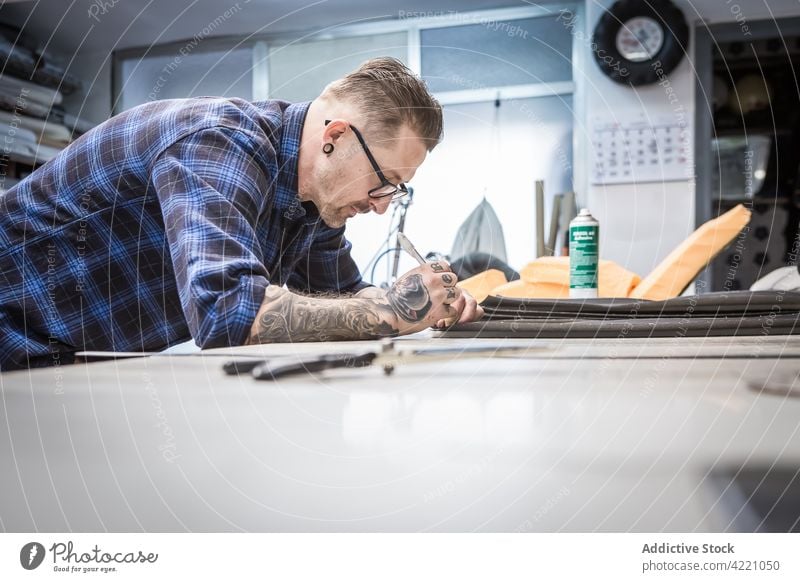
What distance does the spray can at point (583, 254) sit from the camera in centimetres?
75

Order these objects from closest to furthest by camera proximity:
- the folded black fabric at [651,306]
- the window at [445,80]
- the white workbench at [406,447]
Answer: the white workbench at [406,447] < the folded black fabric at [651,306] < the window at [445,80]

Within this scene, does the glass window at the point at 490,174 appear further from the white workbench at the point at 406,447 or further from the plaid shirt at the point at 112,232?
the white workbench at the point at 406,447

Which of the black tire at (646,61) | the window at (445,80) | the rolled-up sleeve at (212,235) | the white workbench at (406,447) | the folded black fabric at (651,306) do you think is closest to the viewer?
the white workbench at (406,447)

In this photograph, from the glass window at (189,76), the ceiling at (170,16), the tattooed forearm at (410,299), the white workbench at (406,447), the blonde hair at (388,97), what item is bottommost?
the white workbench at (406,447)

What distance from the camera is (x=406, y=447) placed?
1.36 feet

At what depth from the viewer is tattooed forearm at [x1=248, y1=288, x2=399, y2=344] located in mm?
565

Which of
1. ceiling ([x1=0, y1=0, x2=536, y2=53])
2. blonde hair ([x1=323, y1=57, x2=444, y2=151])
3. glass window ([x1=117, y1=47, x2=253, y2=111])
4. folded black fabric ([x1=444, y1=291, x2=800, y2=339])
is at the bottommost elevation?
folded black fabric ([x1=444, y1=291, x2=800, y2=339])

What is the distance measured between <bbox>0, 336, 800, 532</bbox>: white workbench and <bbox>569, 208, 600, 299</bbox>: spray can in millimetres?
263

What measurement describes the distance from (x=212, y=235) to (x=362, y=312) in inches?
5.8

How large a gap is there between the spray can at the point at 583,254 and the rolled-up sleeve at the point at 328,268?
0.25m

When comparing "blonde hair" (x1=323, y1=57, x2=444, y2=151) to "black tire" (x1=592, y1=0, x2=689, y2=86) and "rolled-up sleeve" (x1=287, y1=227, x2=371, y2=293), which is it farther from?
"black tire" (x1=592, y1=0, x2=689, y2=86)

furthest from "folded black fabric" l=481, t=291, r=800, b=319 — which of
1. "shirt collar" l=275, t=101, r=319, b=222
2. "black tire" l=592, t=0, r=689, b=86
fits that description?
"black tire" l=592, t=0, r=689, b=86

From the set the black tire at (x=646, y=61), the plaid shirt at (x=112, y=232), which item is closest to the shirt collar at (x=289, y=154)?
the plaid shirt at (x=112, y=232)

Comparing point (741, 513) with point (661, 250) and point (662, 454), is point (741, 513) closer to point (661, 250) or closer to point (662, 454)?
point (662, 454)
